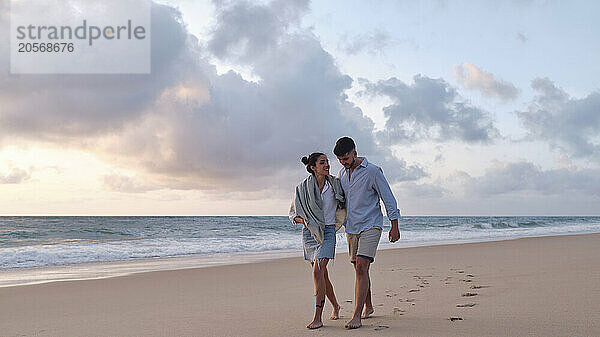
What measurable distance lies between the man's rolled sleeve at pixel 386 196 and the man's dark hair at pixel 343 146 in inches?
12.8

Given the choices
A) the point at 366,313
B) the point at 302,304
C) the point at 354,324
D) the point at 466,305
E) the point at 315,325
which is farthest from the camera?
the point at 302,304

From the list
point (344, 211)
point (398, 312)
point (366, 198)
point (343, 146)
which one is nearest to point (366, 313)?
point (398, 312)

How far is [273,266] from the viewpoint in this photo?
10.3 metres

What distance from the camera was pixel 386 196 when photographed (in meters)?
4.21

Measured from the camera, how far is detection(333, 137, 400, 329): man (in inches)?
165

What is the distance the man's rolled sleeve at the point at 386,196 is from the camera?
13.7 ft

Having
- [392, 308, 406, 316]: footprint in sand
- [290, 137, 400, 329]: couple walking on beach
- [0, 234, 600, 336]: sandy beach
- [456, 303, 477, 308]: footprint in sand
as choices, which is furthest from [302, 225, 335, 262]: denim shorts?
[456, 303, 477, 308]: footprint in sand

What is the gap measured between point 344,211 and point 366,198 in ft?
0.82

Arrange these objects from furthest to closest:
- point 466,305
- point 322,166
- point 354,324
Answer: point 466,305
point 322,166
point 354,324

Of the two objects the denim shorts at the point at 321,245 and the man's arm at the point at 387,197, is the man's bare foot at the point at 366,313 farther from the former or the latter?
the man's arm at the point at 387,197

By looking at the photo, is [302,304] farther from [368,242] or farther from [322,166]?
[322,166]

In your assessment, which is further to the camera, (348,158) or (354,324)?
(348,158)

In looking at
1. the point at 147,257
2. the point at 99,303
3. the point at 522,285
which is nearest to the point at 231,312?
the point at 99,303

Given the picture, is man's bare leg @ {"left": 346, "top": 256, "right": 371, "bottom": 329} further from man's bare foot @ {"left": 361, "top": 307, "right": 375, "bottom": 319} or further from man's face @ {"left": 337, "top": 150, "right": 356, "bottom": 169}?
man's face @ {"left": 337, "top": 150, "right": 356, "bottom": 169}
